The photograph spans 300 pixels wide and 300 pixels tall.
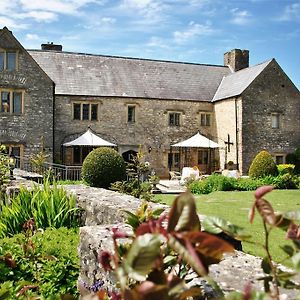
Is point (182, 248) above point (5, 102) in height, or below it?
below

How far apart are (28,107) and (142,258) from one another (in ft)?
89.5

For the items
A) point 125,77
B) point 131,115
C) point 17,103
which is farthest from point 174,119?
point 17,103

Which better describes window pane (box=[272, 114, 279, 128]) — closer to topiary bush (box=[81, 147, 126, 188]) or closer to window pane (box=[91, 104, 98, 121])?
window pane (box=[91, 104, 98, 121])

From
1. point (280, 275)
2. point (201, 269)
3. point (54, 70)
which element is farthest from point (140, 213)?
point (54, 70)

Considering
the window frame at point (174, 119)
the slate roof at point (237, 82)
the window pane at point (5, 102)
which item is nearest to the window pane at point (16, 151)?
the window pane at point (5, 102)

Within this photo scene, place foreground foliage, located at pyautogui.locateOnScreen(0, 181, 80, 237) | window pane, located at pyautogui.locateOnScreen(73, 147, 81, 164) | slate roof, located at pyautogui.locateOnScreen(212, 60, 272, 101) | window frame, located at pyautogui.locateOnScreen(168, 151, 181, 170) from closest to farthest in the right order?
foreground foliage, located at pyautogui.locateOnScreen(0, 181, 80, 237) → window pane, located at pyautogui.locateOnScreen(73, 147, 81, 164) → slate roof, located at pyautogui.locateOnScreen(212, 60, 272, 101) → window frame, located at pyautogui.locateOnScreen(168, 151, 181, 170)

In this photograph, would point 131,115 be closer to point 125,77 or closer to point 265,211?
point 125,77

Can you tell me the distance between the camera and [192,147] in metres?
31.2

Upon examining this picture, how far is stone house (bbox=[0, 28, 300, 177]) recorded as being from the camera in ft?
89.3

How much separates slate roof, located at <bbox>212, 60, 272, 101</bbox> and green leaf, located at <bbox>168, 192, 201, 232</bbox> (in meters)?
29.6

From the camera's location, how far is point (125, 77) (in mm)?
31375

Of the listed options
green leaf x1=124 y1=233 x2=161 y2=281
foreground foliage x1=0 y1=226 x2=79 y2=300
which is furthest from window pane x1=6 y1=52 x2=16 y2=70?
green leaf x1=124 y1=233 x2=161 y2=281

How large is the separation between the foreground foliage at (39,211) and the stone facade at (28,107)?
19.9 meters

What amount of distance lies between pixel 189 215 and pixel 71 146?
27.8 meters
